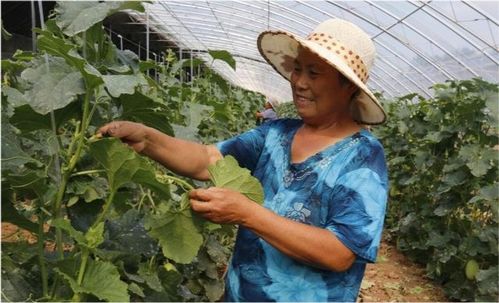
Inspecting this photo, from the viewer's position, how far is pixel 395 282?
4789 millimetres

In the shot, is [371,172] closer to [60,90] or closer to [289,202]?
[289,202]

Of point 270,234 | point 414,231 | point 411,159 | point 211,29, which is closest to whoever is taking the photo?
point 270,234

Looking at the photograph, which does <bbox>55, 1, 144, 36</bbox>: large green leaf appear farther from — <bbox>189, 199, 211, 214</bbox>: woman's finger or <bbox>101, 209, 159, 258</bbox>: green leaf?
<bbox>101, 209, 159, 258</bbox>: green leaf

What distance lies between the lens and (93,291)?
1179 millimetres

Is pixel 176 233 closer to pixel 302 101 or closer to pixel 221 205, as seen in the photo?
pixel 221 205

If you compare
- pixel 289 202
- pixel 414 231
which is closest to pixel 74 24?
pixel 289 202

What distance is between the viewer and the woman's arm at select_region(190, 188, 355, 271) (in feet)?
4.13

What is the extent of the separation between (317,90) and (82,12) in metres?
0.65

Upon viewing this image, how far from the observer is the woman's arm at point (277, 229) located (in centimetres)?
126

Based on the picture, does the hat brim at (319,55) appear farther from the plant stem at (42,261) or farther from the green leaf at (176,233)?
the plant stem at (42,261)

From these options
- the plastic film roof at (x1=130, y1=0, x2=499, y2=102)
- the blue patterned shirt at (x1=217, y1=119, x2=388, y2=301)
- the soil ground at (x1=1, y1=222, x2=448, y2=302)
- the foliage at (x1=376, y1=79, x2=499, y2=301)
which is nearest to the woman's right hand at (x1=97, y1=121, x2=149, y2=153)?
the blue patterned shirt at (x1=217, y1=119, x2=388, y2=301)

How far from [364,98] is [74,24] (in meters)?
0.83

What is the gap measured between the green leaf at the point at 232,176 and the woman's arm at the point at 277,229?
28 mm

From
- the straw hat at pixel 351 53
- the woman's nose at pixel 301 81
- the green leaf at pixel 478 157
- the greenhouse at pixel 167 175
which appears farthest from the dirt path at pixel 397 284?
the woman's nose at pixel 301 81
